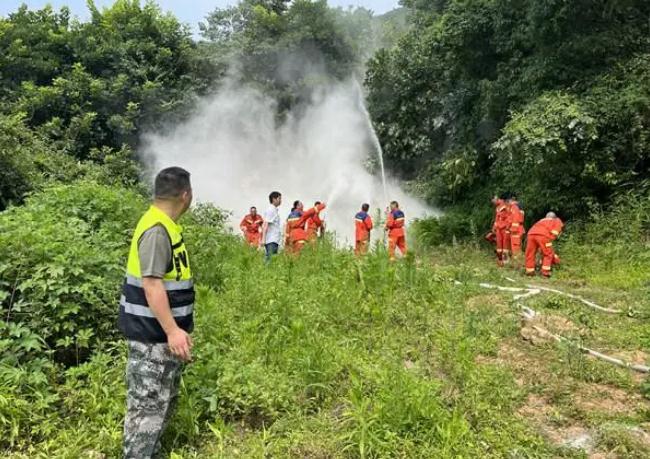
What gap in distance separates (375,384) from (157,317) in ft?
5.03

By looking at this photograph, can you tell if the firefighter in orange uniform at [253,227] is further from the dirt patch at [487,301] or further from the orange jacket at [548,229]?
the dirt patch at [487,301]

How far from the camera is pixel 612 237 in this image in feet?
30.8

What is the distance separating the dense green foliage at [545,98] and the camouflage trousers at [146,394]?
832 centimetres

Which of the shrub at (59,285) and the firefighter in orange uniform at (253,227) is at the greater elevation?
the firefighter in orange uniform at (253,227)

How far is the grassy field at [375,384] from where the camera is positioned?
298 centimetres

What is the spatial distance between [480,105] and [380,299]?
374 inches

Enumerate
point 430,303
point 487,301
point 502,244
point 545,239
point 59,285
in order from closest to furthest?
1. point 59,285
2. point 430,303
3. point 487,301
4. point 545,239
5. point 502,244

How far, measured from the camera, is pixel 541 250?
8.20 meters

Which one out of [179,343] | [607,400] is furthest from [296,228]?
[179,343]

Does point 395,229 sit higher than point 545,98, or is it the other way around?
point 545,98

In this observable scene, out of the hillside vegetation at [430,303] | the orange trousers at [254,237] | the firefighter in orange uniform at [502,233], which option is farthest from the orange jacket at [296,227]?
the firefighter in orange uniform at [502,233]

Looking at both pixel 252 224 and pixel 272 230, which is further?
pixel 252 224

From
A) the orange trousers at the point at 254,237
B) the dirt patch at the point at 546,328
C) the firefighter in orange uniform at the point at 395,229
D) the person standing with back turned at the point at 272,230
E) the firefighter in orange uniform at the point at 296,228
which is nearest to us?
the dirt patch at the point at 546,328

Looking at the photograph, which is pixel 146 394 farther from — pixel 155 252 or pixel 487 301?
pixel 487 301
